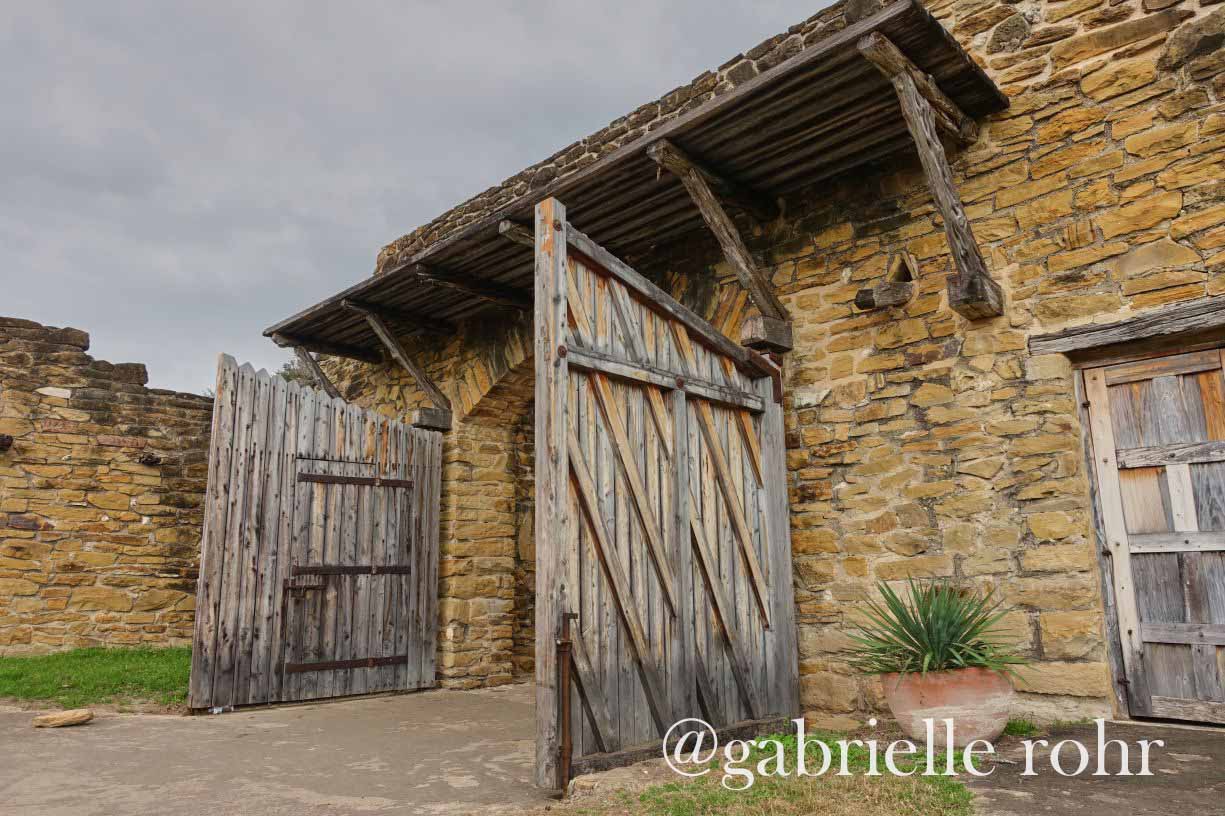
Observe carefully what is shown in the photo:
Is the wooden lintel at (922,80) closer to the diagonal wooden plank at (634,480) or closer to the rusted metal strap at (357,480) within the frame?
the diagonal wooden plank at (634,480)

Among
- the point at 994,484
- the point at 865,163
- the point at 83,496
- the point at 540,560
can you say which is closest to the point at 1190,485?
the point at 994,484

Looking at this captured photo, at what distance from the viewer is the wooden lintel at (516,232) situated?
5.53 meters

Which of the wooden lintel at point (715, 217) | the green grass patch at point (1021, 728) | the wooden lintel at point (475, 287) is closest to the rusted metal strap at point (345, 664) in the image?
the wooden lintel at point (475, 287)

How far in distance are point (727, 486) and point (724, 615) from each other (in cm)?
70

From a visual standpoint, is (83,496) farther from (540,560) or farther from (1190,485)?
(1190,485)

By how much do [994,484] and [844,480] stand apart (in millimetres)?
856


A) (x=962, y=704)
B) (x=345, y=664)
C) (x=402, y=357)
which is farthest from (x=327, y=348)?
(x=962, y=704)

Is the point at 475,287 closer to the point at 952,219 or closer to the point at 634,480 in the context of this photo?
the point at 634,480

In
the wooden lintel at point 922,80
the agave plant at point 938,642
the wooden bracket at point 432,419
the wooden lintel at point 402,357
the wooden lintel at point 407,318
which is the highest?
the wooden lintel at point 922,80

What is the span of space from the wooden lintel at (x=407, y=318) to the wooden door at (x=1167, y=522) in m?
5.46

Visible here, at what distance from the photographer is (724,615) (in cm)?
451

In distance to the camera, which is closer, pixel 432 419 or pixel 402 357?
pixel 402 357

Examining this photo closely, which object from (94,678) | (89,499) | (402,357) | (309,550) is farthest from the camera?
(89,499)

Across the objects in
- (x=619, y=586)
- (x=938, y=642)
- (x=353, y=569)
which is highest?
(x=353, y=569)
